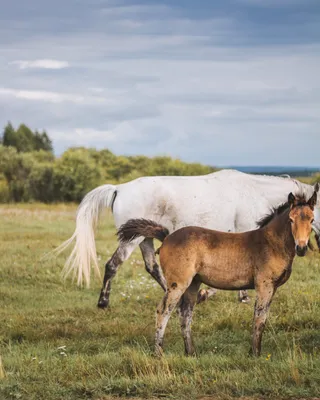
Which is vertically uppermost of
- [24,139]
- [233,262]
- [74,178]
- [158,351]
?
[24,139]

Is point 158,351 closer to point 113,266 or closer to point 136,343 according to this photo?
point 136,343

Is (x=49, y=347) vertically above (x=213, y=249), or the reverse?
(x=213, y=249)

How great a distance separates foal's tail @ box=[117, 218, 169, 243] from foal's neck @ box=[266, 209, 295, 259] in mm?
1256

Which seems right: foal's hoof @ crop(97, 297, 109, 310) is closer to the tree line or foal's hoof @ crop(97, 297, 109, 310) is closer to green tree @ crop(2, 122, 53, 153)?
the tree line

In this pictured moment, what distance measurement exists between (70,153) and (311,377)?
5639 cm

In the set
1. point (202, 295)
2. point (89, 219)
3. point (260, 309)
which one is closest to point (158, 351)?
point (260, 309)

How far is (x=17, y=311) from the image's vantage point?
1109 cm

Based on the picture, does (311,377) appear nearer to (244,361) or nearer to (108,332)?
(244,361)

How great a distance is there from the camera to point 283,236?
7.05 m

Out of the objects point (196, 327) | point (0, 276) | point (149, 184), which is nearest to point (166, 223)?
point (149, 184)

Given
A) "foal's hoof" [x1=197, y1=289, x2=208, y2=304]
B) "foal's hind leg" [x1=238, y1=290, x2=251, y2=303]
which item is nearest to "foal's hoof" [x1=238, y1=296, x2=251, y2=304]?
"foal's hind leg" [x1=238, y1=290, x2=251, y2=303]

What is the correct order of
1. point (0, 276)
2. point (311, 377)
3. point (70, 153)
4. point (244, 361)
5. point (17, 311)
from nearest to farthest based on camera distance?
point (311, 377) < point (244, 361) < point (17, 311) < point (0, 276) < point (70, 153)

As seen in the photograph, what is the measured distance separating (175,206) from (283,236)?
14.2ft

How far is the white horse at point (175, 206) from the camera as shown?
36.9 feet
